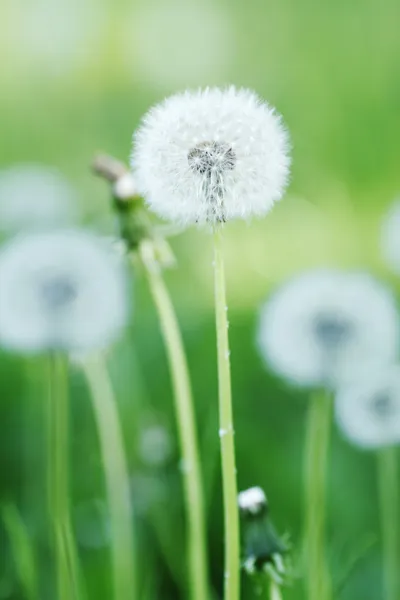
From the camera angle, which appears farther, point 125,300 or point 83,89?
point 83,89

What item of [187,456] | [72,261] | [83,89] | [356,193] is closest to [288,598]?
[187,456]

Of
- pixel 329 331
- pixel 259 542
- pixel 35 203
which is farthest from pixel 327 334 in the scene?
pixel 35 203

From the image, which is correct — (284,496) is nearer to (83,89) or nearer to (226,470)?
(226,470)

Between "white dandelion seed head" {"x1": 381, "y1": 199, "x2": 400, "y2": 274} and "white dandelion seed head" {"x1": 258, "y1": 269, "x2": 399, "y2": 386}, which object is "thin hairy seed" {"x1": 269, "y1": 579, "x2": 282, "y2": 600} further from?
"white dandelion seed head" {"x1": 381, "y1": 199, "x2": 400, "y2": 274}

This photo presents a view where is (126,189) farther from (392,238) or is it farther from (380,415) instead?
(392,238)

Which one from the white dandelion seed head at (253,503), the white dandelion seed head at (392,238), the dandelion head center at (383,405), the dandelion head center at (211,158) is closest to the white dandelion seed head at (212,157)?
the dandelion head center at (211,158)
